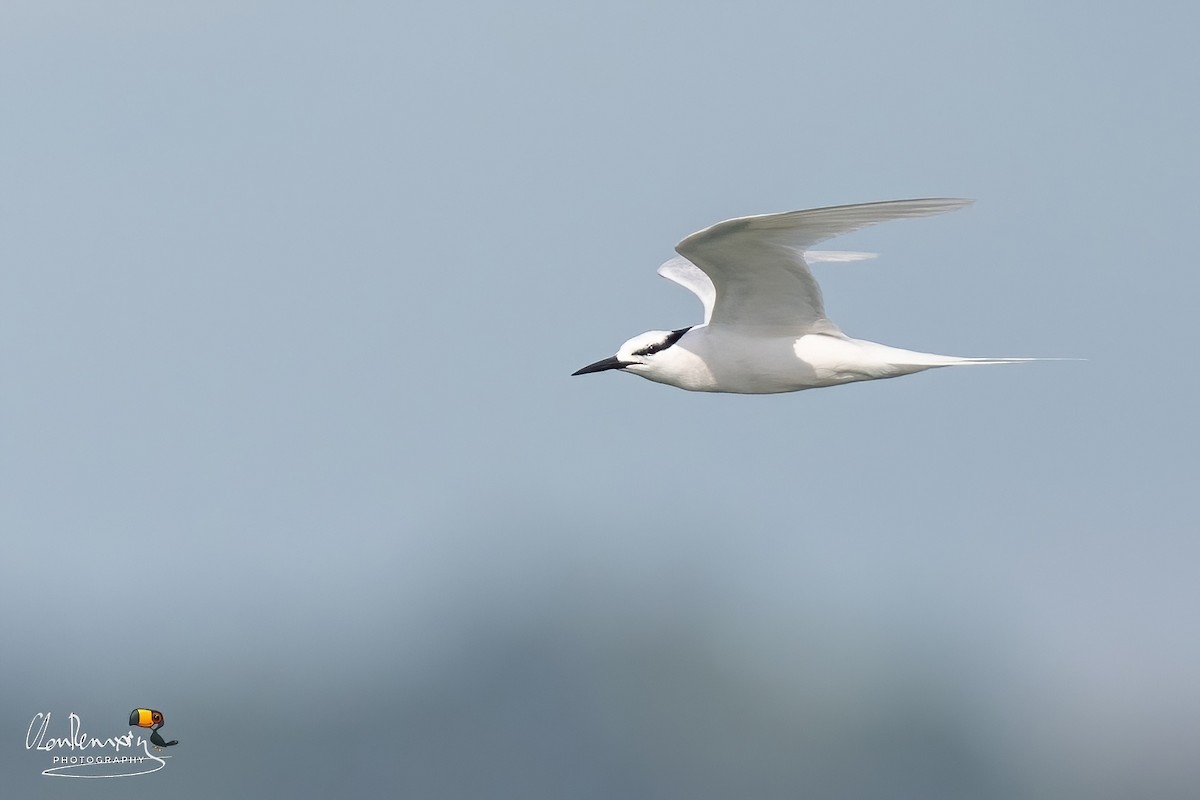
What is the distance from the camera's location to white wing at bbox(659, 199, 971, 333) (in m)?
12.7

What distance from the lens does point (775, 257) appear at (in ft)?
46.6

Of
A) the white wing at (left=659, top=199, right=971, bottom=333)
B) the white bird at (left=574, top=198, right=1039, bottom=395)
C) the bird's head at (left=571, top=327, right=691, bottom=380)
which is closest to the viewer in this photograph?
the white wing at (left=659, top=199, right=971, bottom=333)

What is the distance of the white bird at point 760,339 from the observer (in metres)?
14.0

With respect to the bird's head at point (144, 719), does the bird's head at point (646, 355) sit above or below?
above

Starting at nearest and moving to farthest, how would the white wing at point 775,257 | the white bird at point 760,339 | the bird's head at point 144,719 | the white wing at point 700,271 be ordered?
the white wing at point 775,257 < the white bird at point 760,339 < the white wing at point 700,271 < the bird's head at point 144,719

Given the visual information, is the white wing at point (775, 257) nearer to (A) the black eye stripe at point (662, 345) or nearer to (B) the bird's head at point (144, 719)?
(A) the black eye stripe at point (662, 345)

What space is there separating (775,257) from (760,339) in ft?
3.77

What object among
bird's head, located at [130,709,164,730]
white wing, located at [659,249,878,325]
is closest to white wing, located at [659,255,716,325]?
white wing, located at [659,249,878,325]

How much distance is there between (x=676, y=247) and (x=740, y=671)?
91281 mm

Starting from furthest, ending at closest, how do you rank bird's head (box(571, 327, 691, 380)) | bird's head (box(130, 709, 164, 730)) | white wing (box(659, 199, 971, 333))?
bird's head (box(130, 709, 164, 730))
bird's head (box(571, 327, 691, 380))
white wing (box(659, 199, 971, 333))

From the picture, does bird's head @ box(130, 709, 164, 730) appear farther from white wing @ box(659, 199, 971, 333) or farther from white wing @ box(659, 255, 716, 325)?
white wing @ box(659, 199, 971, 333)

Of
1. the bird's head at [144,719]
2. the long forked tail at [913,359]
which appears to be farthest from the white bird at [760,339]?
the bird's head at [144,719]

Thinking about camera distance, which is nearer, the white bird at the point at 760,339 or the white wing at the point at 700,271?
the white bird at the point at 760,339

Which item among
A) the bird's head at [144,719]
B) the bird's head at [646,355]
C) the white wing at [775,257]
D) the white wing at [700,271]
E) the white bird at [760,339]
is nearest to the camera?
the white wing at [775,257]
